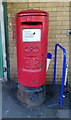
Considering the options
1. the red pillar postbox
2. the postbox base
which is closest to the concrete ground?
the postbox base

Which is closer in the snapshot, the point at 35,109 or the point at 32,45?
the point at 32,45

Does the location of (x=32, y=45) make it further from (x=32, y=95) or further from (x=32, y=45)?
(x=32, y=95)

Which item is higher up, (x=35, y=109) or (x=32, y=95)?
(x=32, y=95)

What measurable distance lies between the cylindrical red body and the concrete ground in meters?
0.45

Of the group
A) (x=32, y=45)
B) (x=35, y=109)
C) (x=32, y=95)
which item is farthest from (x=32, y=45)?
(x=35, y=109)

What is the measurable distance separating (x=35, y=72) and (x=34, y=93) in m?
0.42

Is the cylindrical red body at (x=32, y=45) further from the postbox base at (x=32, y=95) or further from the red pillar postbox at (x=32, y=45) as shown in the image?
the postbox base at (x=32, y=95)

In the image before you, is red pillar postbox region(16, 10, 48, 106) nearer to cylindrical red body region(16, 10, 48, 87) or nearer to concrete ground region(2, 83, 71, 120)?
cylindrical red body region(16, 10, 48, 87)

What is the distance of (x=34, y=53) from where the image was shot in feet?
6.85

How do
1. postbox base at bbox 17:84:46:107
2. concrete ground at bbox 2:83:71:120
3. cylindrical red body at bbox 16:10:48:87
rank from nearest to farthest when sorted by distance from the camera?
1. cylindrical red body at bbox 16:10:48:87
2. concrete ground at bbox 2:83:71:120
3. postbox base at bbox 17:84:46:107

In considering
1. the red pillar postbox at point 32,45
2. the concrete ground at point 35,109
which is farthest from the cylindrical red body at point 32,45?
the concrete ground at point 35,109

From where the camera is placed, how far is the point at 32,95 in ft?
7.55

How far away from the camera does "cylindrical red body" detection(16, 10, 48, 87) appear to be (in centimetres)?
197

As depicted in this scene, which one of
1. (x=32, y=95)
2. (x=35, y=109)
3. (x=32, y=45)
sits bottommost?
(x=35, y=109)
